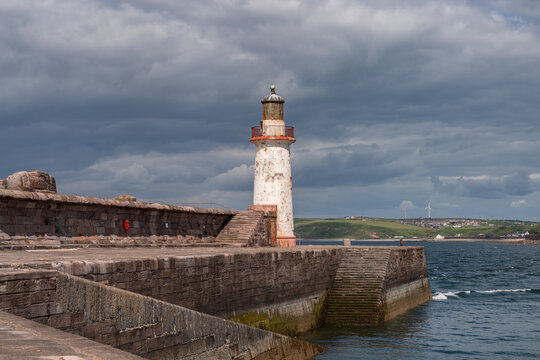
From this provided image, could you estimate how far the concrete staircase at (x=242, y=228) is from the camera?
2400 cm

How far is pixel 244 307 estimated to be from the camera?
14547 mm

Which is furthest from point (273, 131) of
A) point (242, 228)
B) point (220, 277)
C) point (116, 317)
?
point (116, 317)

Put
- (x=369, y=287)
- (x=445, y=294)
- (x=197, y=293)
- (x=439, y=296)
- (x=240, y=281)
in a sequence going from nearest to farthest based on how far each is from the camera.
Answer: (x=197, y=293), (x=240, y=281), (x=369, y=287), (x=439, y=296), (x=445, y=294)

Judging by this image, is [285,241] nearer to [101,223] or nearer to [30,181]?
[101,223]

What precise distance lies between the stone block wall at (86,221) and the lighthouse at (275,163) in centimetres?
838

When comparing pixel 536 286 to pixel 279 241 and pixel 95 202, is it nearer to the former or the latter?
pixel 279 241

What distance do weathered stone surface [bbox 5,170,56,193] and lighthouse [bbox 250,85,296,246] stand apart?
48.2 feet

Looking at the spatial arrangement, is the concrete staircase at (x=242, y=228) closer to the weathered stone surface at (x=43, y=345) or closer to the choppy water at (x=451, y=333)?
the choppy water at (x=451, y=333)

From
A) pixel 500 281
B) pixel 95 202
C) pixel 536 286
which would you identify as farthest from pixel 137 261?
pixel 500 281

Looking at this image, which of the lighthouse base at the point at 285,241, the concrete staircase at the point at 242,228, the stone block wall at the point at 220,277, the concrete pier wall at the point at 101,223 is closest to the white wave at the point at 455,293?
the lighthouse base at the point at 285,241

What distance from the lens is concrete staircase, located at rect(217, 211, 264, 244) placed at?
945 inches

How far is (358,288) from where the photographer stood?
850 inches

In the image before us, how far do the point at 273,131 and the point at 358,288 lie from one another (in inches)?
434

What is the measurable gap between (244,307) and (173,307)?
5.72 m
